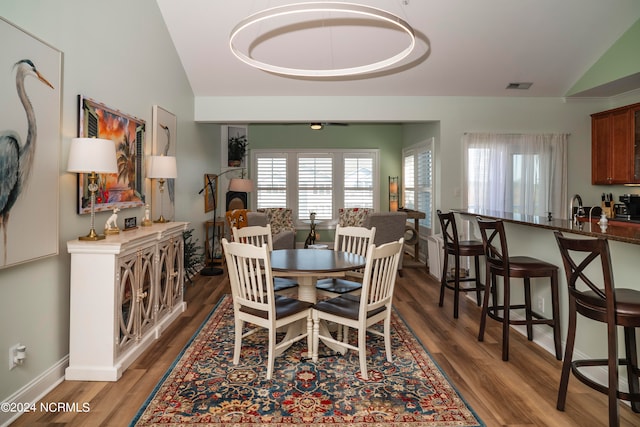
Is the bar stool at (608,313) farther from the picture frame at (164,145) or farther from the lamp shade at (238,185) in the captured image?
the lamp shade at (238,185)

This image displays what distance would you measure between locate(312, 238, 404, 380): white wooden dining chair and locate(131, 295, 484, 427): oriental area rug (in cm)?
16

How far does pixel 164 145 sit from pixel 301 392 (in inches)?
129

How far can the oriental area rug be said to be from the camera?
86.4 inches

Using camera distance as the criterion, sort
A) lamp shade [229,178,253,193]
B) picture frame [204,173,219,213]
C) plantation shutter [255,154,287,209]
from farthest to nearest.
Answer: plantation shutter [255,154,287,209]
lamp shade [229,178,253,193]
picture frame [204,173,219,213]

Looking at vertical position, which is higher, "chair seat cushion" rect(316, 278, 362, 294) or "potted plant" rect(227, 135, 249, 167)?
"potted plant" rect(227, 135, 249, 167)

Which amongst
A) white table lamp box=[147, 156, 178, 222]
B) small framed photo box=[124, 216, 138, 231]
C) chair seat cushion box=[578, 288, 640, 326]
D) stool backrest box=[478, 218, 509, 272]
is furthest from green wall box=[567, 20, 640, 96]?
small framed photo box=[124, 216, 138, 231]

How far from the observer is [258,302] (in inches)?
108

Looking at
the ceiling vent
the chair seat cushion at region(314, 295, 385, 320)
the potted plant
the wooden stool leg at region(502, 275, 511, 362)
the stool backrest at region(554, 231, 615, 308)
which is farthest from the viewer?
the potted plant

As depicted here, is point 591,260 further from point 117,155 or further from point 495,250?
point 117,155

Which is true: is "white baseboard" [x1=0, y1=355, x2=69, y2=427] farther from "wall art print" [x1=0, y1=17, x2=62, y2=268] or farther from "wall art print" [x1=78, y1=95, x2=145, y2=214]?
"wall art print" [x1=78, y1=95, x2=145, y2=214]

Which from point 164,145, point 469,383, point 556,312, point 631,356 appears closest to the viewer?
point 631,356

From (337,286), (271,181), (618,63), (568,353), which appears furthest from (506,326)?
(271,181)

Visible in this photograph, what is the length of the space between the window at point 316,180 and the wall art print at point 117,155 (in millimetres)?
4366

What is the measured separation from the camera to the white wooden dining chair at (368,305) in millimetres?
2611
